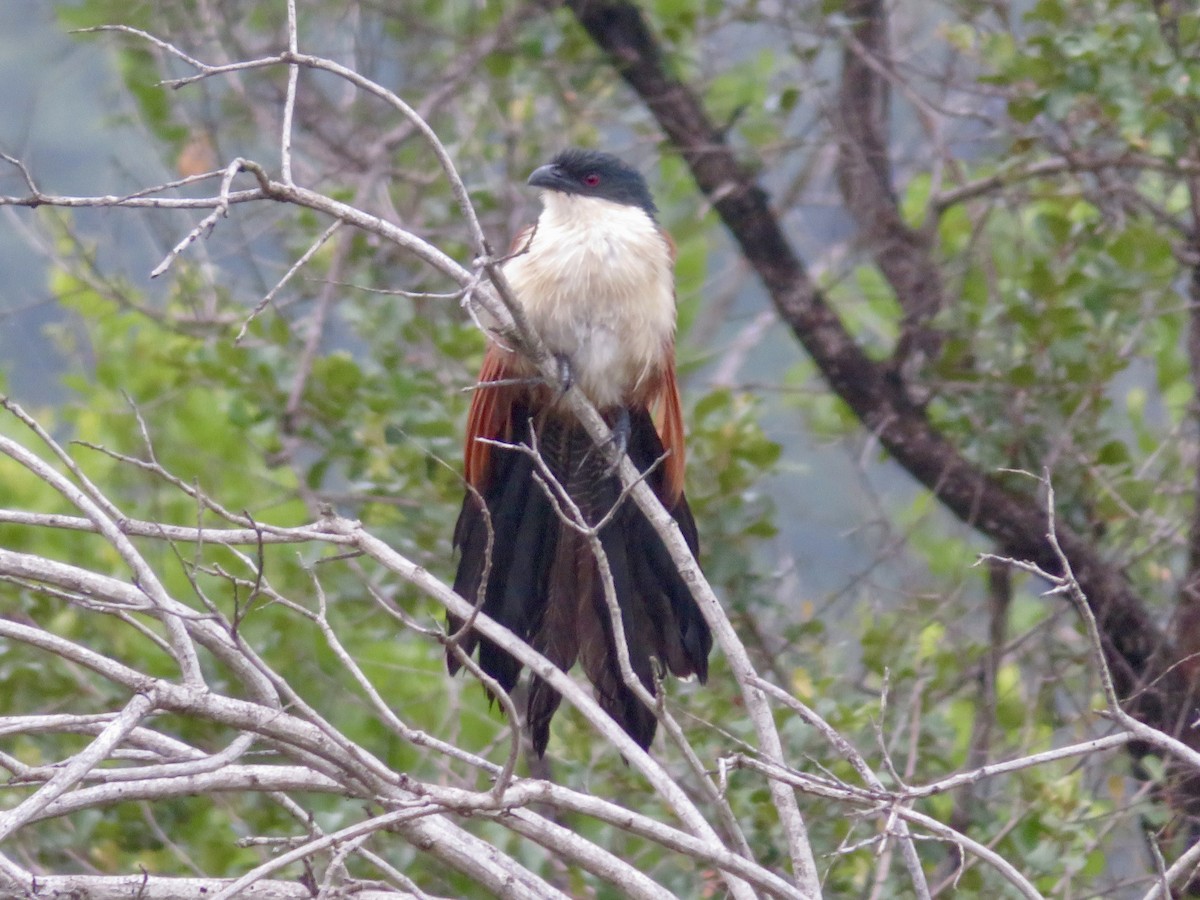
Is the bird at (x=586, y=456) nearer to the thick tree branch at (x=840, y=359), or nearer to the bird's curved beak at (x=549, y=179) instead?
the bird's curved beak at (x=549, y=179)

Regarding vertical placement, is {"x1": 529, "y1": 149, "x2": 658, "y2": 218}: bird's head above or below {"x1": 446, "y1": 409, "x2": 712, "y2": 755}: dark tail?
above

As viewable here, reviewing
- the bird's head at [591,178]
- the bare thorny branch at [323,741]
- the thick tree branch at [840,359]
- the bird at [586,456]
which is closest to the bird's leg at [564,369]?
the bird at [586,456]

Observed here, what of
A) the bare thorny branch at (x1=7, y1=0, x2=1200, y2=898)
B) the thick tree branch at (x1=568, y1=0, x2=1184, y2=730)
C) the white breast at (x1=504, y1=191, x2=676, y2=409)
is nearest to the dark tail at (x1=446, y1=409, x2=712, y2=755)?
the white breast at (x1=504, y1=191, x2=676, y2=409)

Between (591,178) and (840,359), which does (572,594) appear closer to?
(591,178)

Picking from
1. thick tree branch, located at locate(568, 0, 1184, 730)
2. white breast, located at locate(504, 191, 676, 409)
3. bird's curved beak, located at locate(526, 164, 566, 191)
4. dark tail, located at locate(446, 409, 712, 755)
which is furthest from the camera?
thick tree branch, located at locate(568, 0, 1184, 730)

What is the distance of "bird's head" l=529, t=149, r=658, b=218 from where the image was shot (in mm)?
3191

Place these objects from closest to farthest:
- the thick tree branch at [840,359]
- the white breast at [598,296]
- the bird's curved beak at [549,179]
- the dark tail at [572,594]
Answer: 1. the dark tail at [572,594]
2. the white breast at [598,296]
3. the bird's curved beak at [549,179]
4. the thick tree branch at [840,359]

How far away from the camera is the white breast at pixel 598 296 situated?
9.93 feet

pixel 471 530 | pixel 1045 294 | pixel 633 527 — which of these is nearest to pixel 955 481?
pixel 1045 294

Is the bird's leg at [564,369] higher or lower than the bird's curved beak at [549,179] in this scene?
lower

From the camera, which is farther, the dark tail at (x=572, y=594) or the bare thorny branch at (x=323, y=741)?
the dark tail at (x=572, y=594)

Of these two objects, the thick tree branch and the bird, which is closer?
the bird

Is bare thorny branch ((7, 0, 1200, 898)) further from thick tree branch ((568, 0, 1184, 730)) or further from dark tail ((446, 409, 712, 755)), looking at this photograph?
thick tree branch ((568, 0, 1184, 730))

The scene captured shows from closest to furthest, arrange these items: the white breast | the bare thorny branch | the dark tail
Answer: the bare thorny branch → the dark tail → the white breast
